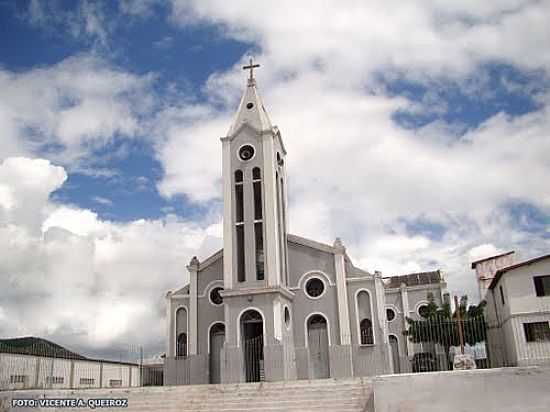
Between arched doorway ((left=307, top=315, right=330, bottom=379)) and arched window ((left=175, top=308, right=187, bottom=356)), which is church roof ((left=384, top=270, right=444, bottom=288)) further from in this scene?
arched window ((left=175, top=308, right=187, bottom=356))

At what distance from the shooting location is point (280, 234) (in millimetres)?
30422

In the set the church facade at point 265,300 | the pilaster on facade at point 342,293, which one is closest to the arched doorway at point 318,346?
the church facade at point 265,300

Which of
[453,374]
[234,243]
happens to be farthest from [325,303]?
Result: [453,374]

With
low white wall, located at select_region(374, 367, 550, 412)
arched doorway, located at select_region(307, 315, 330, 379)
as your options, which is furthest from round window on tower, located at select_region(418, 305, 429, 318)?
low white wall, located at select_region(374, 367, 550, 412)

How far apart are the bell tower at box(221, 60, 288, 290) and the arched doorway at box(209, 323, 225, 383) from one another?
336 centimetres

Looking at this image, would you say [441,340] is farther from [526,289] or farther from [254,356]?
[254,356]

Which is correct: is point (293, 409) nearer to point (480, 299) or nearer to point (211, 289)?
point (211, 289)

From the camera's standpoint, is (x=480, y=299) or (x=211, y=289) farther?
(x=480, y=299)

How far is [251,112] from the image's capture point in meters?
32.5

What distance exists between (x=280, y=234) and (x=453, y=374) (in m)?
14.4

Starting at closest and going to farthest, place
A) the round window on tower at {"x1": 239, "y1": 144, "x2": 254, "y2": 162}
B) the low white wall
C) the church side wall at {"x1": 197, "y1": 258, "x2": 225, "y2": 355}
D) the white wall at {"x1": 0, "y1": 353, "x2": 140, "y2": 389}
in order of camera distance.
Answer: the low white wall, the white wall at {"x1": 0, "y1": 353, "x2": 140, "y2": 389}, the church side wall at {"x1": 197, "y1": 258, "x2": 225, "y2": 355}, the round window on tower at {"x1": 239, "y1": 144, "x2": 254, "y2": 162}

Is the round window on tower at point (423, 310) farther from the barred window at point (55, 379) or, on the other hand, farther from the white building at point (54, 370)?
the barred window at point (55, 379)

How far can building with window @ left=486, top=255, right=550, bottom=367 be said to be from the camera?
916 inches

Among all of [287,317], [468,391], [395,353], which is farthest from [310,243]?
[468,391]
